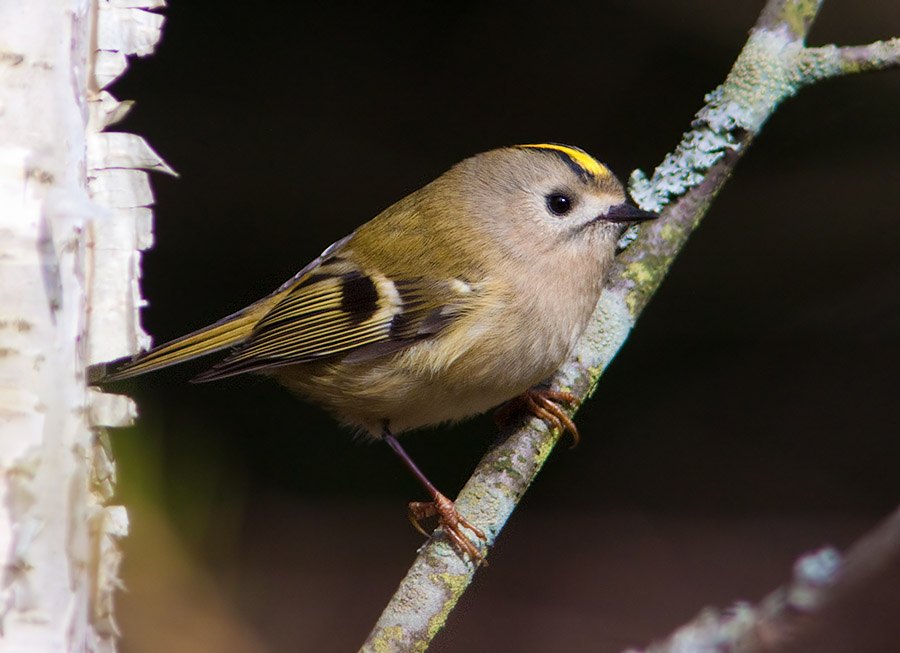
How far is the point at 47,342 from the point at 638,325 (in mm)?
1717

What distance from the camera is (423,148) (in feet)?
6.88

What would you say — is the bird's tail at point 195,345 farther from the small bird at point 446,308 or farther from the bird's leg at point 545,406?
the bird's leg at point 545,406

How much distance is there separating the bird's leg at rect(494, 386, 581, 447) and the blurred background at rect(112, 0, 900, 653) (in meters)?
0.78

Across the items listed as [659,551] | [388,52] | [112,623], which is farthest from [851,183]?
[112,623]

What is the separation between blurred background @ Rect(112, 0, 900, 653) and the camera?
199cm

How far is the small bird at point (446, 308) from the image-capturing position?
46.2 inches

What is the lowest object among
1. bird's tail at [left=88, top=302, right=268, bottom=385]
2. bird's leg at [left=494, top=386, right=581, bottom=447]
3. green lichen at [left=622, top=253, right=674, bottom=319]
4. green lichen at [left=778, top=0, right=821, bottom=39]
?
bird's tail at [left=88, top=302, right=268, bottom=385]

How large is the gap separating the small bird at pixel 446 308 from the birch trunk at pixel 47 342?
22.6 inches

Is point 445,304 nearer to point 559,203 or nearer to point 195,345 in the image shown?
point 559,203

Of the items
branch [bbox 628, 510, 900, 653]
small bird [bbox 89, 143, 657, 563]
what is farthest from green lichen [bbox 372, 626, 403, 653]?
branch [bbox 628, 510, 900, 653]

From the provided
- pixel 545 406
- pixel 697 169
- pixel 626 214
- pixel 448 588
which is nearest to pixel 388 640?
pixel 448 588

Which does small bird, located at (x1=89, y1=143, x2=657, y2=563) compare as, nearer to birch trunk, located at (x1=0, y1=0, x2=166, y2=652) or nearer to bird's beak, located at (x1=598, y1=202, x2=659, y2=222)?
bird's beak, located at (x1=598, y1=202, x2=659, y2=222)

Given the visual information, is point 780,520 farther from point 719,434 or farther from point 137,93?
point 137,93

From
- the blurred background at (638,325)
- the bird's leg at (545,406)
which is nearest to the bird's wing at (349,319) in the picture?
the bird's leg at (545,406)
